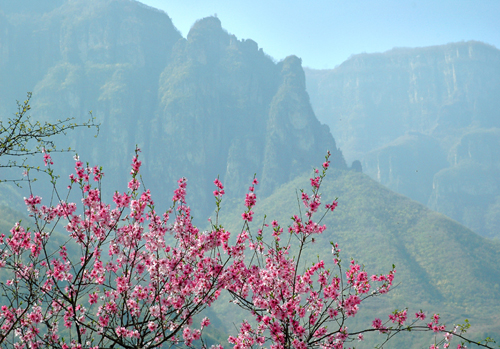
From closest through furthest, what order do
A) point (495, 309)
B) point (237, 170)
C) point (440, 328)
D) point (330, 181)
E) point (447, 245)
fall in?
point (440, 328) < point (495, 309) < point (447, 245) < point (330, 181) < point (237, 170)

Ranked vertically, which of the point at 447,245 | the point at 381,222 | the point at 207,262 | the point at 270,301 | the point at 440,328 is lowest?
the point at 440,328

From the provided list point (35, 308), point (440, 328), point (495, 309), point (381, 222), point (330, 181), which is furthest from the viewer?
point (330, 181)

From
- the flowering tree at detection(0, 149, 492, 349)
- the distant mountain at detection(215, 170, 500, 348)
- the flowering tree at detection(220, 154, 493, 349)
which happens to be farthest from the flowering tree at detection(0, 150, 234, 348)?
the distant mountain at detection(215, 170, 500, 348)

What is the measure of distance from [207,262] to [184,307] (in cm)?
106

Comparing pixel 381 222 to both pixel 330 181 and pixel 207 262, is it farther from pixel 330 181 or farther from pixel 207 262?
pixel 207 262

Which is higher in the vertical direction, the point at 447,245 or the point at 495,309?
the point at 447,245

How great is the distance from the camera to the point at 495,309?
107m

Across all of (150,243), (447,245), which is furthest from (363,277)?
(447,245)

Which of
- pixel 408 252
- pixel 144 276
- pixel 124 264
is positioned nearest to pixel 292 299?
pixel 144 276

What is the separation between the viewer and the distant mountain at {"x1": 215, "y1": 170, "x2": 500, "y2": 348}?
103369 millimetres

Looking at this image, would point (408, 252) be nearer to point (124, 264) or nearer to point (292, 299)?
point (292, 299)

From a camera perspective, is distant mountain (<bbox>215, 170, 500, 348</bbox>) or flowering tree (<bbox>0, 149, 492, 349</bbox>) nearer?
flowering tree (<bbox>0, 149, 492, 349</bbox>)

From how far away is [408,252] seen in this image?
416 feet

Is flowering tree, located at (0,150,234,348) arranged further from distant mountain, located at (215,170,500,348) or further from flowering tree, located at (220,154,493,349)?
distant mountain, located at (215,170,500,348)
